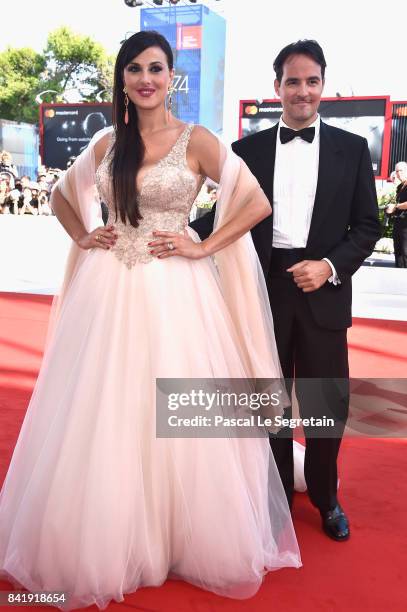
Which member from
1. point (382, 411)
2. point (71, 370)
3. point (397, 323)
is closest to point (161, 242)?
point (71, 370)

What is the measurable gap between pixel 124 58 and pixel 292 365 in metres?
1.38

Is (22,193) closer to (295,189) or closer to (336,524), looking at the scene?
(295,189)

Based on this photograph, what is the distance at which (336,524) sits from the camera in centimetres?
270

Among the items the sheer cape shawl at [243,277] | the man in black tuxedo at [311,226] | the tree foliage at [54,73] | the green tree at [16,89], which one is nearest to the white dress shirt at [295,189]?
the man in black tuxedo at [311,226]

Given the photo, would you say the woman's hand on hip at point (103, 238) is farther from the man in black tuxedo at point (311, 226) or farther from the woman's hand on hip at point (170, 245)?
the man in black tuxedo at point (311, 226)

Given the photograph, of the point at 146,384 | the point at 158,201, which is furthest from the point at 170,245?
the point at 146,384

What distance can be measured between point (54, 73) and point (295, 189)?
1720 inches

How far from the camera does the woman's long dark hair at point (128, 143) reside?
7.63 feet

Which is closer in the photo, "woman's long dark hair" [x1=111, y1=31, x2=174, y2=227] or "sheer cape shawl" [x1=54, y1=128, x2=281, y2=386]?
"woman's long dark hair" [x1=111, y1=31, x2=174, y2=227]

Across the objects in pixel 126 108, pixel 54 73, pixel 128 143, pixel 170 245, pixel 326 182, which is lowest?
pixel 170 245

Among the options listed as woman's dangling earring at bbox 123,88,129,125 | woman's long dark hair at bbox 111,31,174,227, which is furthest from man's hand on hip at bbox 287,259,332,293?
woman's dangling earring at bbox 123,88,129,125

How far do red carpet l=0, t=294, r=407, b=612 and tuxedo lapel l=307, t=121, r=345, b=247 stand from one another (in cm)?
123

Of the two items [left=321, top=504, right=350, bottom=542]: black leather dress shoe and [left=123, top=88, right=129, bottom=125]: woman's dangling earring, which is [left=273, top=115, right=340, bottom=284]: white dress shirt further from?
[left=321, top=504, right=350, bottom=542]: black leather dress shoe

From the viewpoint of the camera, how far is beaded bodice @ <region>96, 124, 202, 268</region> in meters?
2.34
